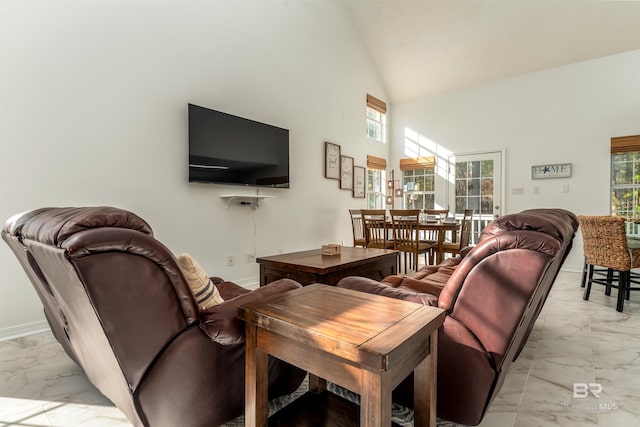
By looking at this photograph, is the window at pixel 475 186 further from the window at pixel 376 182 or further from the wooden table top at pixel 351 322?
the wooden table top at pixel 351 322

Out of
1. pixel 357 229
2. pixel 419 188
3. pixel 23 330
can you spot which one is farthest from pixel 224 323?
pixel 419 188

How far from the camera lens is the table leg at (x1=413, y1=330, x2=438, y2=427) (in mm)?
1058

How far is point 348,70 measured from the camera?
5.38 metres

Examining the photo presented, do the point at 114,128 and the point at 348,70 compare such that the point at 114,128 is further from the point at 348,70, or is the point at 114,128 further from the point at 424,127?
Result: the point at 424,127

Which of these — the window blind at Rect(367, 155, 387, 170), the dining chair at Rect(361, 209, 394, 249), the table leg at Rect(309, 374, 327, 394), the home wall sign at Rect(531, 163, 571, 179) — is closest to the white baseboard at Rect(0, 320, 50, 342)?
the table leg at Rect(309, 374, 327, 394)

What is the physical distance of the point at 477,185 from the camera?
5633 mm

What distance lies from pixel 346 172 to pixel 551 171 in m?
3.14

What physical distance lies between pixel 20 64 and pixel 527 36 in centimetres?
586

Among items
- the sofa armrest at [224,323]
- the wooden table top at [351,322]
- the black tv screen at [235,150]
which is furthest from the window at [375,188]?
the sofa armrest at [224,323]

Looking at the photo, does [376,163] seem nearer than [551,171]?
No

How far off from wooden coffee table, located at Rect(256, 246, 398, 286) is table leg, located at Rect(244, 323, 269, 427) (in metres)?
1.24

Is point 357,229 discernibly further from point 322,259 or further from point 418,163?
point 418,163

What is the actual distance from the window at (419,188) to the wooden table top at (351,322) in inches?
208

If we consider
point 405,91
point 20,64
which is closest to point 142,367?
point 20,64
